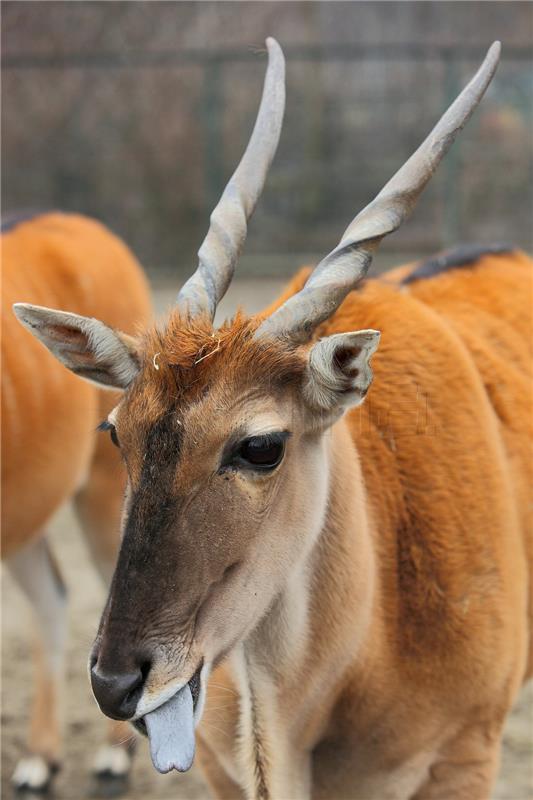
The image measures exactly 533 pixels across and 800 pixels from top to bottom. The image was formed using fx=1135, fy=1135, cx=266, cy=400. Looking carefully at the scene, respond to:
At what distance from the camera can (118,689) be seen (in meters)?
1.87

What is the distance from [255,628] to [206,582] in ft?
1.11

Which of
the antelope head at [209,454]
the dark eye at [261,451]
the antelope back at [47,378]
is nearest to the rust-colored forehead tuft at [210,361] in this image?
the antelope head at [209,454]

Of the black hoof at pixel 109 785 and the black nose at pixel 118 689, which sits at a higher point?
the black nose at pixel 118 689

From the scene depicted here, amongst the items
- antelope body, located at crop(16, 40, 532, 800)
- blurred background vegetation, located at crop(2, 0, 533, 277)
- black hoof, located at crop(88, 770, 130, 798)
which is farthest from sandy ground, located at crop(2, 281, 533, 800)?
blurred background vegetation, located at crop(2, 0, 533, 277)

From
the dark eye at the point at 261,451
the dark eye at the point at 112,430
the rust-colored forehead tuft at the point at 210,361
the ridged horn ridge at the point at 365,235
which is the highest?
the ridged horn ridge at the point at 365,235

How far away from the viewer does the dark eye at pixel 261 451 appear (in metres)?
2.03

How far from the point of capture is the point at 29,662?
471 centimetres

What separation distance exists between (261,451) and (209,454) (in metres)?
0.11

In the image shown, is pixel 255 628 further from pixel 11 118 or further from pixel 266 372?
pixel 11 118

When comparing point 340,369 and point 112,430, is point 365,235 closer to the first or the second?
point 340,369

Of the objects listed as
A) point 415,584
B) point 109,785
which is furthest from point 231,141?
point 415,584

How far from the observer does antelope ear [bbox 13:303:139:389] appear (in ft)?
7.20

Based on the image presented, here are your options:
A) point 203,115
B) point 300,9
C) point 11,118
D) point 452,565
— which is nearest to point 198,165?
point 203,115

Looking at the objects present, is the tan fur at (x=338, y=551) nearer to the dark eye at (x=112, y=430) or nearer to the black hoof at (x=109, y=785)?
the dark eye at (x=112, y=430)
